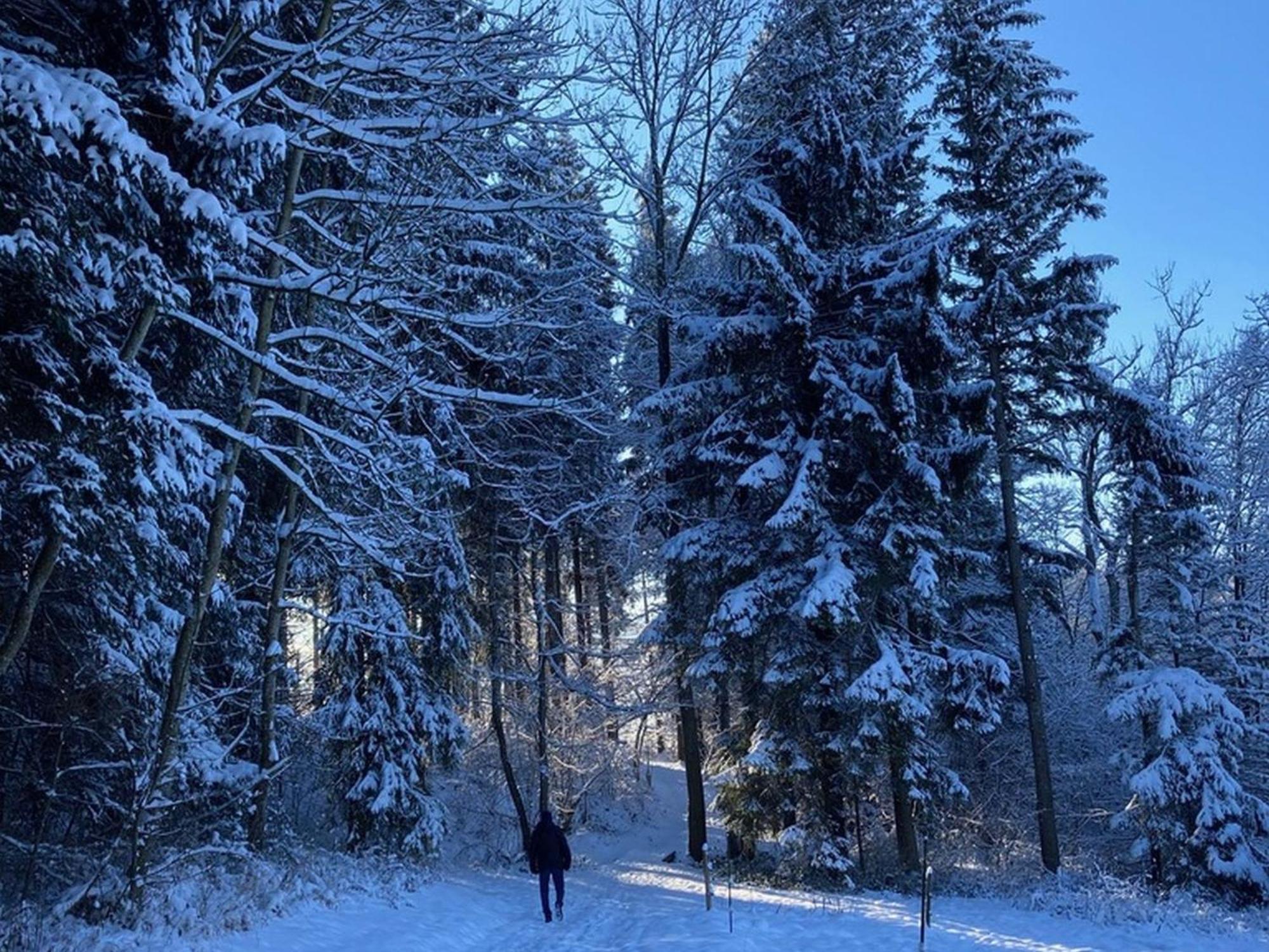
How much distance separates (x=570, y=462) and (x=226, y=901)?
1248 centimetres

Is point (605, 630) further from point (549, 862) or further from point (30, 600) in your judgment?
point (30, 600)

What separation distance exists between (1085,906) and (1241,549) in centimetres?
1343

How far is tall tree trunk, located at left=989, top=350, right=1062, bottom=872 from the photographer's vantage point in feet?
49.0

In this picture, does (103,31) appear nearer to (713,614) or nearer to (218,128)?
(218,128)

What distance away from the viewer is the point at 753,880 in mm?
14398

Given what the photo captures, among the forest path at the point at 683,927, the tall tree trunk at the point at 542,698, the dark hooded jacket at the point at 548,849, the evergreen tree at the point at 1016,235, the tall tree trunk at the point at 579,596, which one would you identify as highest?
the evergreen tree at the point at 1016,235

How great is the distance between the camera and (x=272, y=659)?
10.2 metres

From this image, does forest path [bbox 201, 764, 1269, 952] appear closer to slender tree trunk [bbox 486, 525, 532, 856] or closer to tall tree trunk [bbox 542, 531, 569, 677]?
slender tree trunk [bbox 486, 525, 532, 856]

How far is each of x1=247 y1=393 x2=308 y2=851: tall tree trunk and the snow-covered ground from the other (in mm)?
1715

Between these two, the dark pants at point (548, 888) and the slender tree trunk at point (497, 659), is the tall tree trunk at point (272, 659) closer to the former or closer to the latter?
the dark pants at point (548, 888)

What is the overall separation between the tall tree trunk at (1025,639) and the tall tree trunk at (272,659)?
37.7 feet

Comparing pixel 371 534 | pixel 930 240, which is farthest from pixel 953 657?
pixel 371 534

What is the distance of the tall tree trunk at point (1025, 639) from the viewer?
49.0 feet

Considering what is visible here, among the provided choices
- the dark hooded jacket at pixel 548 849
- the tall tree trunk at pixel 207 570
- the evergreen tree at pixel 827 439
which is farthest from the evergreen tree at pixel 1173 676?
the tall tree trunk at pixel 207 570
